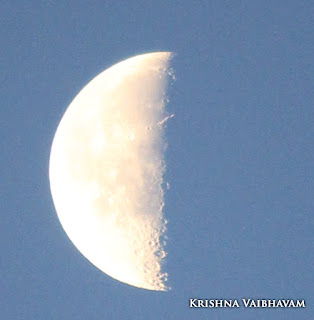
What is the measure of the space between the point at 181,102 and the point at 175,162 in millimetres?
1535

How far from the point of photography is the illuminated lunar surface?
2180 centimetres

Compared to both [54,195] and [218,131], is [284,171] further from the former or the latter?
[54,195]

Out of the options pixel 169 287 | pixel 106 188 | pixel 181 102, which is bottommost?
pixel 169 287

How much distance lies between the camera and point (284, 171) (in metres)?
22.4

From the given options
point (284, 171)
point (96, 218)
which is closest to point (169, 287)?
point (96, 218)

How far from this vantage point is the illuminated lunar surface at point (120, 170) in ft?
71.5

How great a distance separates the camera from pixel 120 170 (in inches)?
862

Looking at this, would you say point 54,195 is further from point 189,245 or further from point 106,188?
point 189,245

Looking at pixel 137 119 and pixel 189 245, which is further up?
pixel 137 119

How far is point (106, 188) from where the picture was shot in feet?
72.8

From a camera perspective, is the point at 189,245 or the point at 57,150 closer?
the point at 189,245

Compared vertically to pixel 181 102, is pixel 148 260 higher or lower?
lower

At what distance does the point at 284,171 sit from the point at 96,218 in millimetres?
4780

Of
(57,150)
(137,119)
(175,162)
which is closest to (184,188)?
(175,162)
